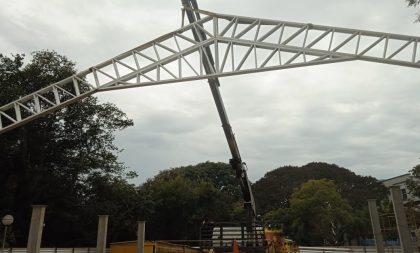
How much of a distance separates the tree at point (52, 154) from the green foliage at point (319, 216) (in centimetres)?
2043

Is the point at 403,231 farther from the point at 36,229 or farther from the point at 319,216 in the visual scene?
the point at 319,216

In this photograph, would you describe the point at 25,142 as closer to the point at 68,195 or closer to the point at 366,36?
the point at 68,195

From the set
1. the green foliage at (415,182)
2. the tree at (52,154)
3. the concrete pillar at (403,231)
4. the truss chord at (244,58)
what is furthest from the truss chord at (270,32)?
the green foliage at (415,182)

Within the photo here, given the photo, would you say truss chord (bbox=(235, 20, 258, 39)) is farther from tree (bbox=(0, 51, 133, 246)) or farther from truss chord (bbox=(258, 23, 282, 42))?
tree (bbox=(0, 51, 133, 246))

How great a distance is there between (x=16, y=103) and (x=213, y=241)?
1045 cm

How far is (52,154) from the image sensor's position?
3466cm

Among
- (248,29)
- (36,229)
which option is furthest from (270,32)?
(36,229)

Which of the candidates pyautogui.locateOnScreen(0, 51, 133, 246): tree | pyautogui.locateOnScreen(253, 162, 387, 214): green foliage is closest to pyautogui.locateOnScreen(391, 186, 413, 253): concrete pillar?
pyautogui.locateOnScreen(0, 51, 133, 246): tree

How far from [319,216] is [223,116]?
28435 mm

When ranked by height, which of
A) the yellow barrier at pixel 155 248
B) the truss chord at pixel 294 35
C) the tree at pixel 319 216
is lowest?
the yellow barrier at pixel 155 248

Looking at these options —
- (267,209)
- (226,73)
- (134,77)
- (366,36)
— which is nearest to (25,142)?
(134,77)

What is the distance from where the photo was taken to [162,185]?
4806cm

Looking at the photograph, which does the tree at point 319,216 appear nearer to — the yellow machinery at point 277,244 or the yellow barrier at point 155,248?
the yellow machinery at point 277,244

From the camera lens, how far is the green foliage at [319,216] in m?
43.0
